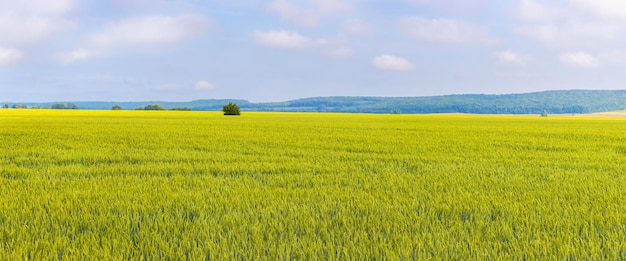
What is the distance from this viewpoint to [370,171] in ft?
26.9

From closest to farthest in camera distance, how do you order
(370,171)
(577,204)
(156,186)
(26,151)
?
(577,204) < (156,186) < (370,171) < (26,151)

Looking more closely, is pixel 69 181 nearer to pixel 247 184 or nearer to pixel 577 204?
pixel 247 184

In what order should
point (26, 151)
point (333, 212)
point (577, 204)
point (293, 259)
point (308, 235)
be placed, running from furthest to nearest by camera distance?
1. point (26, 151)
2. point (577, 204)
3. point (333, 212)
4. point (308, 235)
5. point (293, 259)

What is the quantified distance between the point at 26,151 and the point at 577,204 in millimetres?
13511

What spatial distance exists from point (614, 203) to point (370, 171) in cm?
411

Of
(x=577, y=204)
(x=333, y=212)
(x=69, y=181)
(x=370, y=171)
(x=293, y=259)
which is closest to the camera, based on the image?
(x=293, y=259)

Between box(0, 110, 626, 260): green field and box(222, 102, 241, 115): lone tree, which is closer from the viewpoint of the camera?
box(0, 110, 626, 260): green field

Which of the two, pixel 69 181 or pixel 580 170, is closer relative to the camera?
pixel 69 181

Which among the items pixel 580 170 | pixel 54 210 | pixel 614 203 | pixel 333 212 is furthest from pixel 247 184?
pixel 580 170

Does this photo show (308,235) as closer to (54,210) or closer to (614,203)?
(54,210)

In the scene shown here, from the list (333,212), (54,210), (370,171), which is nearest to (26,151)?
(54,210)

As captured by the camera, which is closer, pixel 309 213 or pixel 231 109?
pixel 309 213

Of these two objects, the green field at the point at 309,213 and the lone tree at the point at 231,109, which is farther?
the lone tree at the point at 231,109

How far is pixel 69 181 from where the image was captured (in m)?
6.74
